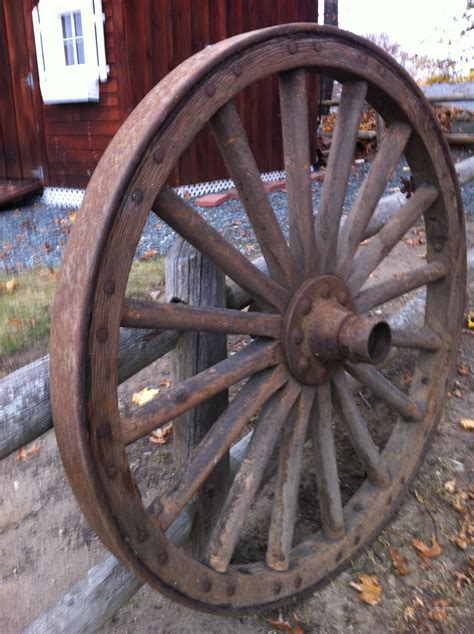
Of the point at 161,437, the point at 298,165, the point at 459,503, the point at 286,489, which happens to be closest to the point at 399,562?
the point at 459,503

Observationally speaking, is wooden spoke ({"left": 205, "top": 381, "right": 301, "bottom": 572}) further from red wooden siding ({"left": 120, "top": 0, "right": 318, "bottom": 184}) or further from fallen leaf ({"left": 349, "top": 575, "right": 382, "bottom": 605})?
red wooden siding ({"left": 120, "top": 0, "right": 318, "bottom": 184})

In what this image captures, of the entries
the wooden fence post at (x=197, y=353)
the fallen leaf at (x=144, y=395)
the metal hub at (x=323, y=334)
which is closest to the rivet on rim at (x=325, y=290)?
the metal hub at (x=323, y=334)

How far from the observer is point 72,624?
1.83 m

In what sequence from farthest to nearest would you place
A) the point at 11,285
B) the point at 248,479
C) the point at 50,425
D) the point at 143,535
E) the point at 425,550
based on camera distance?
the point at 11,285 < the point at 425,550 < the point at 248,479 < the point at 50,425 < the point at 143,535

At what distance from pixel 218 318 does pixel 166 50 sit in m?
6.85

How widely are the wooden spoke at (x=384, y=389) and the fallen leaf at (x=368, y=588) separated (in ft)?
2.09

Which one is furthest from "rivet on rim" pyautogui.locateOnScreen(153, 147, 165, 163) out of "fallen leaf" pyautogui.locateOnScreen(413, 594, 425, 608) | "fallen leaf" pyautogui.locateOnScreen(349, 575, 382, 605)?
"fallen leaf" pyautogui.locateOnScreen(413, 594, 425, 608)

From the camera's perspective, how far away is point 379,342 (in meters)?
1.85

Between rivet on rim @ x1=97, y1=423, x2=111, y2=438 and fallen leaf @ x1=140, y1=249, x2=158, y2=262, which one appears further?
fallen leaf @ x1=140, y1=249, x2=158, y2=262

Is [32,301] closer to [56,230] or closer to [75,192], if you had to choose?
[56,230]

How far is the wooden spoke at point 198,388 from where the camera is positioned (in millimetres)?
1502

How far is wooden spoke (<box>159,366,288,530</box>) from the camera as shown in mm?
1628

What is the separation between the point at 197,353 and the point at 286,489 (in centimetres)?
52

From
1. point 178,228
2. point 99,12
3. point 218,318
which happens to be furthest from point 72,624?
point 99,12
